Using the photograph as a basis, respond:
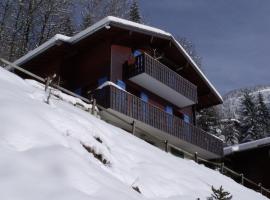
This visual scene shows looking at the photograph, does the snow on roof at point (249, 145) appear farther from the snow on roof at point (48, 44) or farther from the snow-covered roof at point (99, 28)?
the snow on roof at point (48, 44)

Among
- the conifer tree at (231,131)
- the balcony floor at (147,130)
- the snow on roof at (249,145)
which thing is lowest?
the balcony floor at (147,130)

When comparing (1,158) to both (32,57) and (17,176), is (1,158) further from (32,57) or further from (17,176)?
(32,57)

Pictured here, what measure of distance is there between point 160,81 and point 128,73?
188 cm

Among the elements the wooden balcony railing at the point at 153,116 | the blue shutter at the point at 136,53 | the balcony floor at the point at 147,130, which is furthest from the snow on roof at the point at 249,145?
the blue shutter at the point at 136,53

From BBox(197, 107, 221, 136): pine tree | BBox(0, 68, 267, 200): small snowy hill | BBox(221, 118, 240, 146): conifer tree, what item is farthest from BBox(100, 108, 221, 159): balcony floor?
BBox(221, 118, 240, 146): conifer tree

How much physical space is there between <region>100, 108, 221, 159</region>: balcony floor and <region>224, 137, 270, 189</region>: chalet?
157 centimetres

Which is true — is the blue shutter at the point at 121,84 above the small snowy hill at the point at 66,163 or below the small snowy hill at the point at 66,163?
above

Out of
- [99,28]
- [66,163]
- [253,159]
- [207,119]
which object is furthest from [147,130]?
[207,119]

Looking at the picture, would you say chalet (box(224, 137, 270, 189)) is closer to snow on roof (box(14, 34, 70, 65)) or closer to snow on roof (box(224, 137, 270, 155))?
snow on roof (box(224, 137, 270, 155))

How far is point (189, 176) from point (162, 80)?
10.1 metres

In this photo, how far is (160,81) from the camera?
76.1 ft

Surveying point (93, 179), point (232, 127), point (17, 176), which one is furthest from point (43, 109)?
point (232, 127)

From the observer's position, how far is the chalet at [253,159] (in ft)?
88.8

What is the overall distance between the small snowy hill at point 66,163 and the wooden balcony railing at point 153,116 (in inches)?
260
